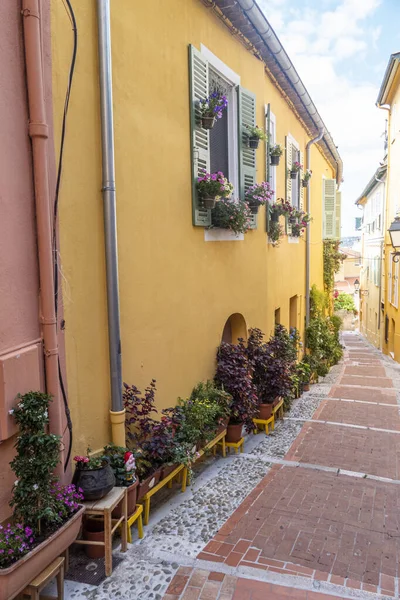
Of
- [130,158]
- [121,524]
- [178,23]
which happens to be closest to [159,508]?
[121,524]

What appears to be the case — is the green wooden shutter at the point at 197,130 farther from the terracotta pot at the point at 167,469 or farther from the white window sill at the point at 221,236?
the terracotta pot at the point at 167,469

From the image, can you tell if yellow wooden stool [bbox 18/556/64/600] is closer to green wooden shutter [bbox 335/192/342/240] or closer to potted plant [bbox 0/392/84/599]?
potted plant [bbox 0/392/84/599]

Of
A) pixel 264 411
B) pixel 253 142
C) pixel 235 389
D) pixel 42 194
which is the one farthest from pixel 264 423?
pixel 42 194

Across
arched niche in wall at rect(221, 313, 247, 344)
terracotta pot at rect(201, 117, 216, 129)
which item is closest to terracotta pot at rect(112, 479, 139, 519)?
arched niche in wall at rect(221, 313, 247, 344)

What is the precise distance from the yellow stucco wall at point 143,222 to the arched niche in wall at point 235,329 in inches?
18.0

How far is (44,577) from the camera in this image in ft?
9.29

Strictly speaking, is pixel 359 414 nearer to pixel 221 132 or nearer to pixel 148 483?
pixel 221 132

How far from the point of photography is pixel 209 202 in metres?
5.77

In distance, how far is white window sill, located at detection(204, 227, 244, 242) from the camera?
20.2 feet

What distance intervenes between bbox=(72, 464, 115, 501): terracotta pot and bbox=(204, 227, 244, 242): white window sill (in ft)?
11.0

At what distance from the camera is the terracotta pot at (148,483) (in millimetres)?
4047

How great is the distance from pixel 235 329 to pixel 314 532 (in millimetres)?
3981

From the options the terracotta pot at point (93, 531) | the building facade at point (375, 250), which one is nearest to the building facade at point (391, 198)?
the building facade at point (375, 250)

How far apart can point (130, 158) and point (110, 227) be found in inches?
32.0
